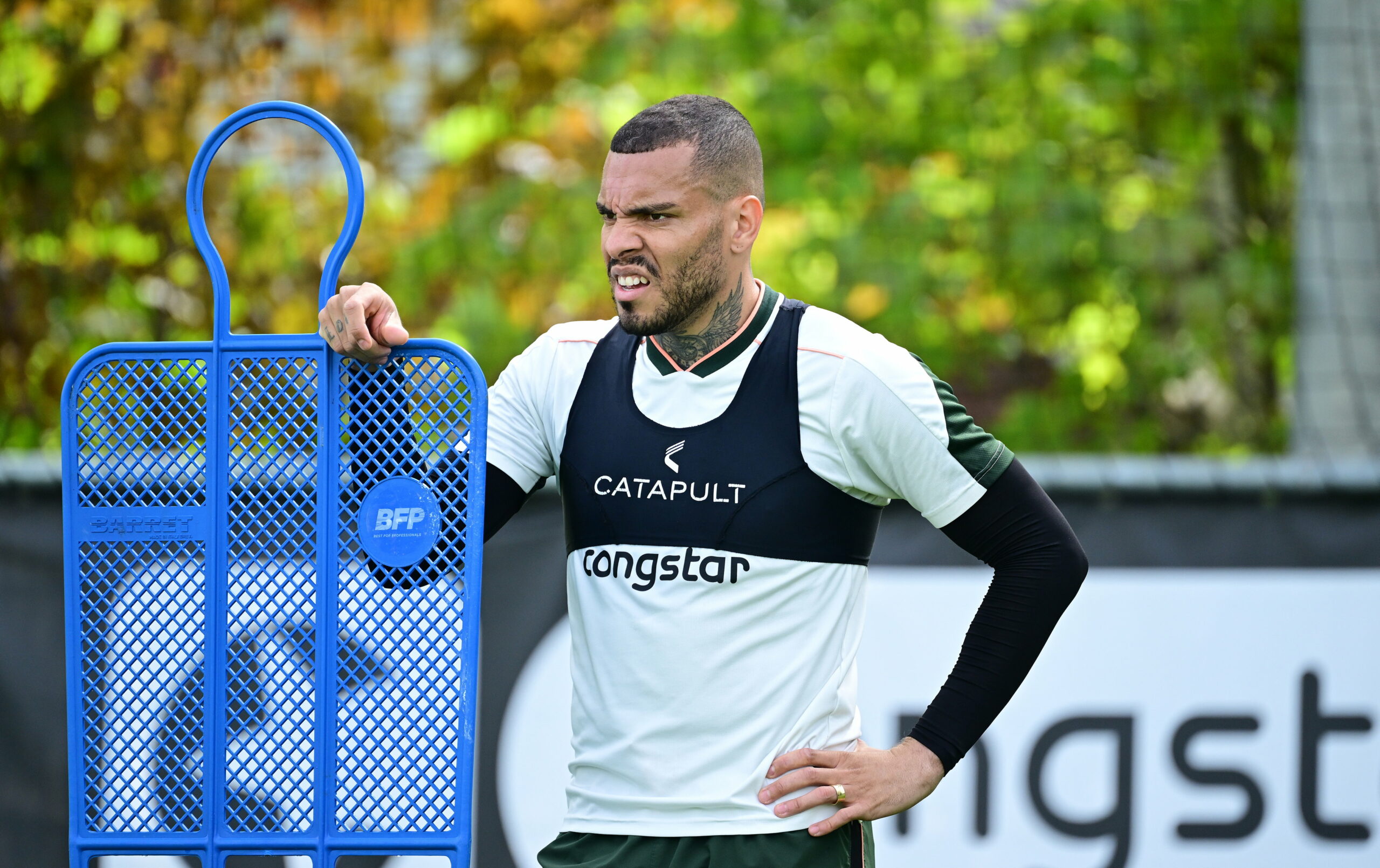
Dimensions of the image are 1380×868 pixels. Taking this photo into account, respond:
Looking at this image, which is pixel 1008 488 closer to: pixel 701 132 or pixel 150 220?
pixel 701 132

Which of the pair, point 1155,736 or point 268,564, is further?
point 1155,736

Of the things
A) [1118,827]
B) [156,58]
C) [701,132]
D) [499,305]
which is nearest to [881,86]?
[499,305]

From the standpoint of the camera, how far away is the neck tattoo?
87.4 inches

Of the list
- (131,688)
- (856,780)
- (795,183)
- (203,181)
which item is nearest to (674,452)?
(856,780)

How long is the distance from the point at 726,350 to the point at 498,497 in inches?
19.0

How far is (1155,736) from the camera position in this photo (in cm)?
350

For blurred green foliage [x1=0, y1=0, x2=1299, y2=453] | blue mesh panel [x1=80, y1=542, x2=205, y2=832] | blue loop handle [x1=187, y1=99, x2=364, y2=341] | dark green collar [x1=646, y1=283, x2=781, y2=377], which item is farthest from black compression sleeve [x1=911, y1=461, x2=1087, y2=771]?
blurred green foliage [x1=0, y1=0, x2=1299, y2=453]

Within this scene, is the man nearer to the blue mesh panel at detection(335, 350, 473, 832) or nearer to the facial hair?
the facial hair

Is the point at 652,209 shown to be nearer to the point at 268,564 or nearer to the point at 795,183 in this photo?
the point at 268,564

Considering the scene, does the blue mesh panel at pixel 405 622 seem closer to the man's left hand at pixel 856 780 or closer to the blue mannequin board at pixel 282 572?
the blue mannequin board at pixel 282 572

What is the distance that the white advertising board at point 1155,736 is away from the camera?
11.4 feet

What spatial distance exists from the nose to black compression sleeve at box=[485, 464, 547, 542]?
0.46 meters

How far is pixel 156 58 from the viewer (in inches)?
233

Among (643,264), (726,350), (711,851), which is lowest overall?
(711,851)
